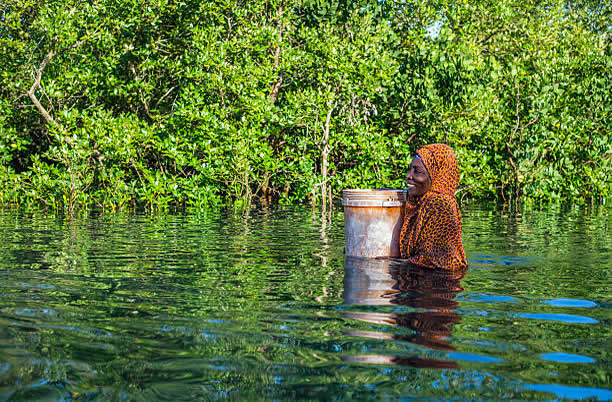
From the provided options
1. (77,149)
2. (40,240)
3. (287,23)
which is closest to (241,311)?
(40,240)

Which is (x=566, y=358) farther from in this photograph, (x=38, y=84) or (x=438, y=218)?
(x=38, y=84)

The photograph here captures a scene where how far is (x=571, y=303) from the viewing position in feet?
15.7

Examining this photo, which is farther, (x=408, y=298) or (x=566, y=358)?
(x=408, y=298)

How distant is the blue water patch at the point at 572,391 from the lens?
2.76 meters

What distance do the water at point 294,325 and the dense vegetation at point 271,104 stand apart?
27.6 ft

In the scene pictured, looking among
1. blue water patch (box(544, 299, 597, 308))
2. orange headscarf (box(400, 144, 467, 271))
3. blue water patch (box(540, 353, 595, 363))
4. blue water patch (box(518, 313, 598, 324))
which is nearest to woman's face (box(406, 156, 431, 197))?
orange headscarf (box(400, 144, 467, 271))

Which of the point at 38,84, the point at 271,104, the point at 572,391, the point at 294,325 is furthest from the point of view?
the point at 271,104

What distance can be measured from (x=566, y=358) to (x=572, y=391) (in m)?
0.52

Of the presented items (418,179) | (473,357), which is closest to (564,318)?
(473,357)

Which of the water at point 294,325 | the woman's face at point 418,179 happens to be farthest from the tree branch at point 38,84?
the woman's face at point 418,179

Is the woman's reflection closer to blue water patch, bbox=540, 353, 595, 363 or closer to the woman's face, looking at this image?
blue water patch, bbox=540, 353, 595, 363

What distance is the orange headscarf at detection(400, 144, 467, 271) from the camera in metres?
5.85

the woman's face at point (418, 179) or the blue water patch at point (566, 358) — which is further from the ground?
the woman's face at point (418, 179)

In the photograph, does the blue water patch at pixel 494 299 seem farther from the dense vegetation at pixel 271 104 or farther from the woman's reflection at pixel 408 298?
the dense vegetation at pixel 271 104
